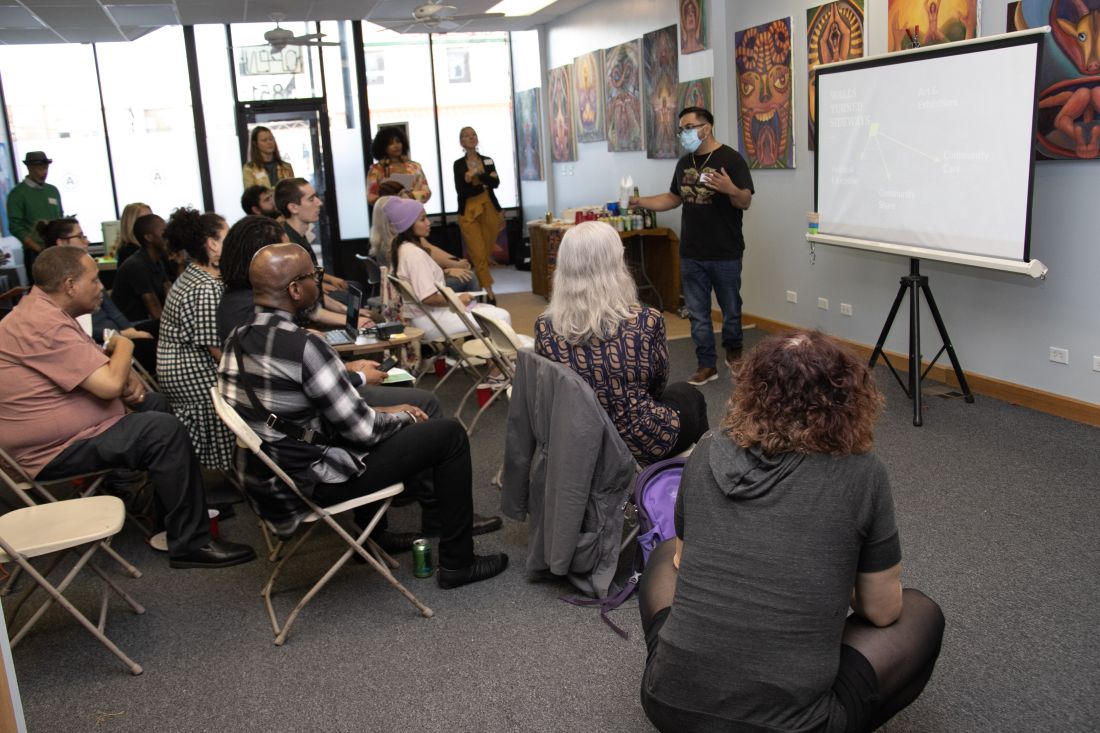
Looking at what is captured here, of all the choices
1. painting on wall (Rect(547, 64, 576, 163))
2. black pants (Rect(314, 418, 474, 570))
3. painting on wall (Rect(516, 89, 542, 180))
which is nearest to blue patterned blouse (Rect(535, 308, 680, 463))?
black pants (Rect(314, 418, 474, 570))

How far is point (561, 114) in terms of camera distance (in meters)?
10.7

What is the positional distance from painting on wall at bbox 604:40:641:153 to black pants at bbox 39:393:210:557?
626cm

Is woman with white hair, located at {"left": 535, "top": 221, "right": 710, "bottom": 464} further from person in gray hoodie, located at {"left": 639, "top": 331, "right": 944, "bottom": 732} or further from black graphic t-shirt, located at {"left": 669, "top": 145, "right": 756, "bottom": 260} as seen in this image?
black graphic t-shirt, located at {"left": 669, "top": 145, "right": 756, "bottom": 260}

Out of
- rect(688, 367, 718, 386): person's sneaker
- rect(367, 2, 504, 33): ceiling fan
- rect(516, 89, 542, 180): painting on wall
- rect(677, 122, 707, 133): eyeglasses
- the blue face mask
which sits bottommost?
rect(688, 367, 718, 386): person's sneaker

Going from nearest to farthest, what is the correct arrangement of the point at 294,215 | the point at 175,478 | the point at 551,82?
the point at 175,478
the point at 294,215
the point at 551,82

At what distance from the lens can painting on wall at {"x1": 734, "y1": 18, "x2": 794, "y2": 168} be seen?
633 cm

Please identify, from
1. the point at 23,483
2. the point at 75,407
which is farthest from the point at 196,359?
the point at 23,483

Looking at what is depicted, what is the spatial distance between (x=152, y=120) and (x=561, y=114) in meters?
4.60

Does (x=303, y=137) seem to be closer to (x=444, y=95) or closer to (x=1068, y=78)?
(x=444, y=95)

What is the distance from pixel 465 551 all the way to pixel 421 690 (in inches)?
25.5

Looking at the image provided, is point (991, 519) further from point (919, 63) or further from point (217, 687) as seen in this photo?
point (217, 687)

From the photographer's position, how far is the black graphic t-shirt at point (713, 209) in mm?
5551

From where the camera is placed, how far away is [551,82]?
10.9 metres

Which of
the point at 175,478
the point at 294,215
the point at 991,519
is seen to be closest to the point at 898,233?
the point at 991,519
